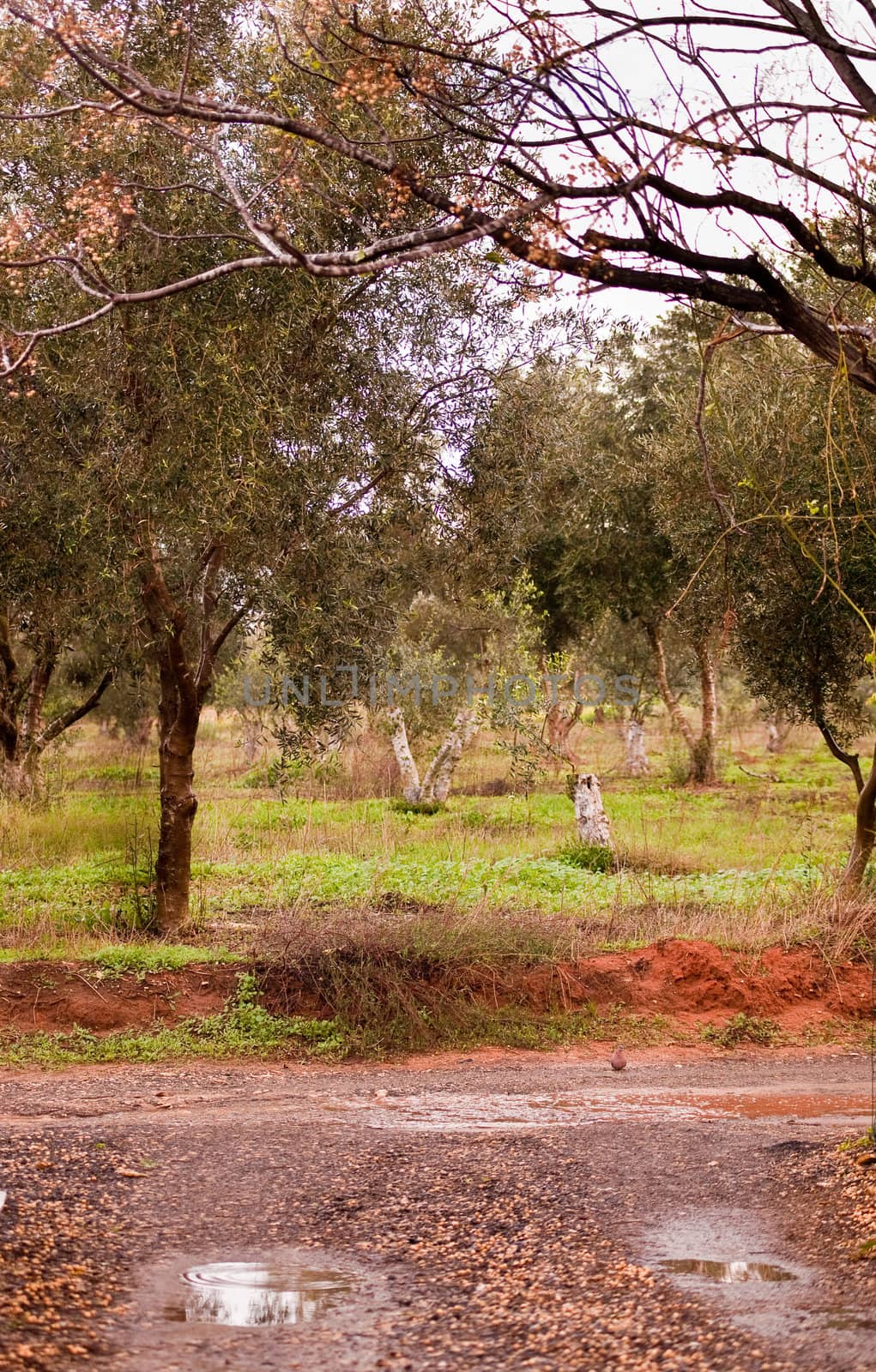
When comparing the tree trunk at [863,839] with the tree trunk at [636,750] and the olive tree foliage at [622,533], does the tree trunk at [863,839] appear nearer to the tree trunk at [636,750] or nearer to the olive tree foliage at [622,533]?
the olive tree foliage at [622,533]

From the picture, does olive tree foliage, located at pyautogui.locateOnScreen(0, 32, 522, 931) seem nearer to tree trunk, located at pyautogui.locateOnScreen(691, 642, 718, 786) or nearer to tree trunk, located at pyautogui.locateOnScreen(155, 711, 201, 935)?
tree trunk, located at pyautogui.locateOnScreen(155, 711, 201, 935)

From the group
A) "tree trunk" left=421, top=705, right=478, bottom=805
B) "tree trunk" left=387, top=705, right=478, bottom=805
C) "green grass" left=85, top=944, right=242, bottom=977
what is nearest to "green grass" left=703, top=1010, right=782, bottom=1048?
"green grass" left=85, top=944, right=242, bottom=977

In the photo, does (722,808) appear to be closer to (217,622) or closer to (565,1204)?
(217,622)

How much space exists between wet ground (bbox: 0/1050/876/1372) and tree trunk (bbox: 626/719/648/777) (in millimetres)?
24854

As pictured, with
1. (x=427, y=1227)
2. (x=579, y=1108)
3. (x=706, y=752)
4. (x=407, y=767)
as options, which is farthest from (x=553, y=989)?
(x=706, y=752)

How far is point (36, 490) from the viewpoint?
10.8m

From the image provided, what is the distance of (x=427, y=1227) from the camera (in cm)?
574

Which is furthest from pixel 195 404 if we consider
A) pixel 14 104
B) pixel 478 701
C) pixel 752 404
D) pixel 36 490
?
pixel 478 701

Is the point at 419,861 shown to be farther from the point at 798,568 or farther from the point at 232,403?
the point at 232,403

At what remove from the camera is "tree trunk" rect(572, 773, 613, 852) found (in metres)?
18.1

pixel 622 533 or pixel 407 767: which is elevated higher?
pixel 622 533

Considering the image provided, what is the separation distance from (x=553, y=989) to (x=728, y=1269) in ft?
21.3

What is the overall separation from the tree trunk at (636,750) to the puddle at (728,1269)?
29.4 m

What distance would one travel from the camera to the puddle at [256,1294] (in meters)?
4.48
